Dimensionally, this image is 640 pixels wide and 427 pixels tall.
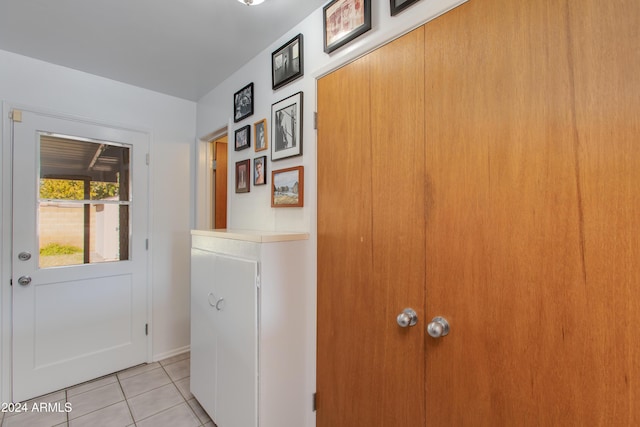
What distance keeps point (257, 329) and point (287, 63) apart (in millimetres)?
1460

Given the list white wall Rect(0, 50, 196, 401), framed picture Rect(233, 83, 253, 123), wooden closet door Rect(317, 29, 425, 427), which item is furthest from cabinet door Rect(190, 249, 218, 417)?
Answer: framed picture Rect(233, 83, 253, 123)

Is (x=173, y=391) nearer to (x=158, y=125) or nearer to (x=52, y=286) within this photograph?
(x=52, y=286)

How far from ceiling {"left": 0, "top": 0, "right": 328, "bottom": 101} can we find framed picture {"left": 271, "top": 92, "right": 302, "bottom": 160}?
1.48 feet

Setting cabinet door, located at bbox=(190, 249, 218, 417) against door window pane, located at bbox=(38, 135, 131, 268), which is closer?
cabinet door, located at bbox=(190, 249, 218, 417)

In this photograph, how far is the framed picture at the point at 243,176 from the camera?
6.61 feet

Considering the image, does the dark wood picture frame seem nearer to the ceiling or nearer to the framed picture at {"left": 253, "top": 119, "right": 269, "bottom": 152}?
the framed picture at {"left": 253, "top": 119, "right": 269, "bottom": 152}

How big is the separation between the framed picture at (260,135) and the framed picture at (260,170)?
73 mm

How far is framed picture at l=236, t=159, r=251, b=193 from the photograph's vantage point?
2016 millimetres

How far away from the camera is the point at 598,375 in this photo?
69 centimetres

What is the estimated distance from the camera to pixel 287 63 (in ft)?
5.45

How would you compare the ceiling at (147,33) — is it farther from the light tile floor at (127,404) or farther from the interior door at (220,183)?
the light tile floor at (127,404)

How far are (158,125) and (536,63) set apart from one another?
277cm

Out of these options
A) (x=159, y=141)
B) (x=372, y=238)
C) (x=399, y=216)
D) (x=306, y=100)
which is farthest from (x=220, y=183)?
(x=399, y=216)

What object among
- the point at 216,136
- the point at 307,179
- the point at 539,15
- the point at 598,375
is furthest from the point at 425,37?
the point at 216,136
